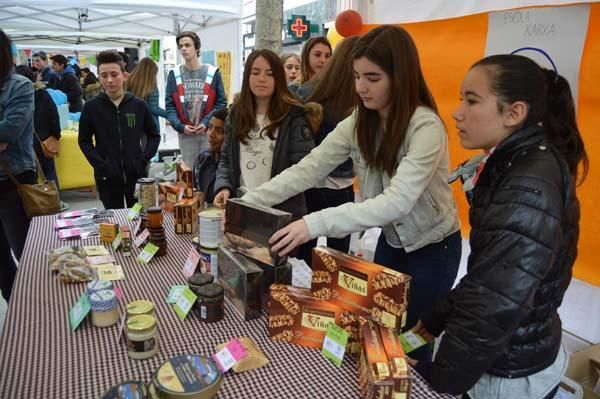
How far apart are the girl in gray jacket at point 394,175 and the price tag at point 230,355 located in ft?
0.93

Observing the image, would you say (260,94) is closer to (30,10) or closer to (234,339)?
(234,339)

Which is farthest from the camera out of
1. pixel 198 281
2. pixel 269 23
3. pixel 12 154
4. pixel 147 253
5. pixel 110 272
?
pixel 269 23

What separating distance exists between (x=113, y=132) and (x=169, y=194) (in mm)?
1071

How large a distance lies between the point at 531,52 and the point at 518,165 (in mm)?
1599

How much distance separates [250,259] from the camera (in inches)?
52.0

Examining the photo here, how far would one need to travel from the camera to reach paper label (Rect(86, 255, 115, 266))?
5.31 feet

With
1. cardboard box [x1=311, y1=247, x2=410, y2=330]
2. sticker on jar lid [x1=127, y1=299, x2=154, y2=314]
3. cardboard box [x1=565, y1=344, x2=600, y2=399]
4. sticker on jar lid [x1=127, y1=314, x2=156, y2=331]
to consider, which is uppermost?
cardboard box [x1=311, y1=247, x2=410, y2=330]

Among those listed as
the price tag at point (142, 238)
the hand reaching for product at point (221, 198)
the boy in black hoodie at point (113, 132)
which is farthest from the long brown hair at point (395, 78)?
the boy in black hoodie at point (113, 132)

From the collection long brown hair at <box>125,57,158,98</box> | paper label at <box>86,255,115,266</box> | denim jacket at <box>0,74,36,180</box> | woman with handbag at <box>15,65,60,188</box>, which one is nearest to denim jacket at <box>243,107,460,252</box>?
paper label at <box>86,255,115,266</box>

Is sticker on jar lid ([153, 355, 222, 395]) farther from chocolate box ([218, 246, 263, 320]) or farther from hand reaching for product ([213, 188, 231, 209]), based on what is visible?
hand reaching for product ([213, 188, 231, 209])

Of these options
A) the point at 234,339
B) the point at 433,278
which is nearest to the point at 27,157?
the point at 234,339

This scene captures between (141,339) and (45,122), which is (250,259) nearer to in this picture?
(141,339)

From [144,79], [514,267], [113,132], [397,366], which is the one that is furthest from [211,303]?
[144,79]

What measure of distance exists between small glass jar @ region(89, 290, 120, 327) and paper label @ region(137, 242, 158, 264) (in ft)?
1.35
